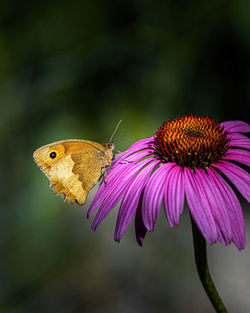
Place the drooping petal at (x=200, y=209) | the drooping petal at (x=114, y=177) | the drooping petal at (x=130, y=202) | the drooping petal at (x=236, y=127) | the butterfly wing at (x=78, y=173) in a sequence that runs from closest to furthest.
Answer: the drooping petal at (x=200, y=209) → the drooping petal at (x=130, y=202) → the drooping petal at (x=114, y=177) → the butterfly wing at (x=78, y=173) → the drooping petal at (x=236, y=127)

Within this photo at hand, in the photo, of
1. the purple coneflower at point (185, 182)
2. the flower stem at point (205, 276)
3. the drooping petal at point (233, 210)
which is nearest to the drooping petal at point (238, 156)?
the purple coneflower at point (185, 182)

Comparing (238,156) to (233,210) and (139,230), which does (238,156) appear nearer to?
(233,210)

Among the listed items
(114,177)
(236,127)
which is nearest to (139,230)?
(114,177)

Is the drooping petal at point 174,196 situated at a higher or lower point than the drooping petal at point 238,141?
higher

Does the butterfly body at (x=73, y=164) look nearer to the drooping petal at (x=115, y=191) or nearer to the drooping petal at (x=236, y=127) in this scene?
the drooping petal at (x=115, y=191)

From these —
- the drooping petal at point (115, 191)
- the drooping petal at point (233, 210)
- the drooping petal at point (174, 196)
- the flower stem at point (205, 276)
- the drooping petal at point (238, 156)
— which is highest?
the drooping petal at point (115, 191)

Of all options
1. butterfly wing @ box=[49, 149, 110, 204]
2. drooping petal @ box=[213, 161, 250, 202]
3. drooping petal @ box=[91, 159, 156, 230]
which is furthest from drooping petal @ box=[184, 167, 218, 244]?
butterfly wing @ box=[49, 149, 110, 204]

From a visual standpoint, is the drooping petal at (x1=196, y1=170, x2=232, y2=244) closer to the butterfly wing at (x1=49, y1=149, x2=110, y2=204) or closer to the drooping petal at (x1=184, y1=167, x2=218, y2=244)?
the drooping petal at (x1=184, y1=167, x2=218, y2=244)
